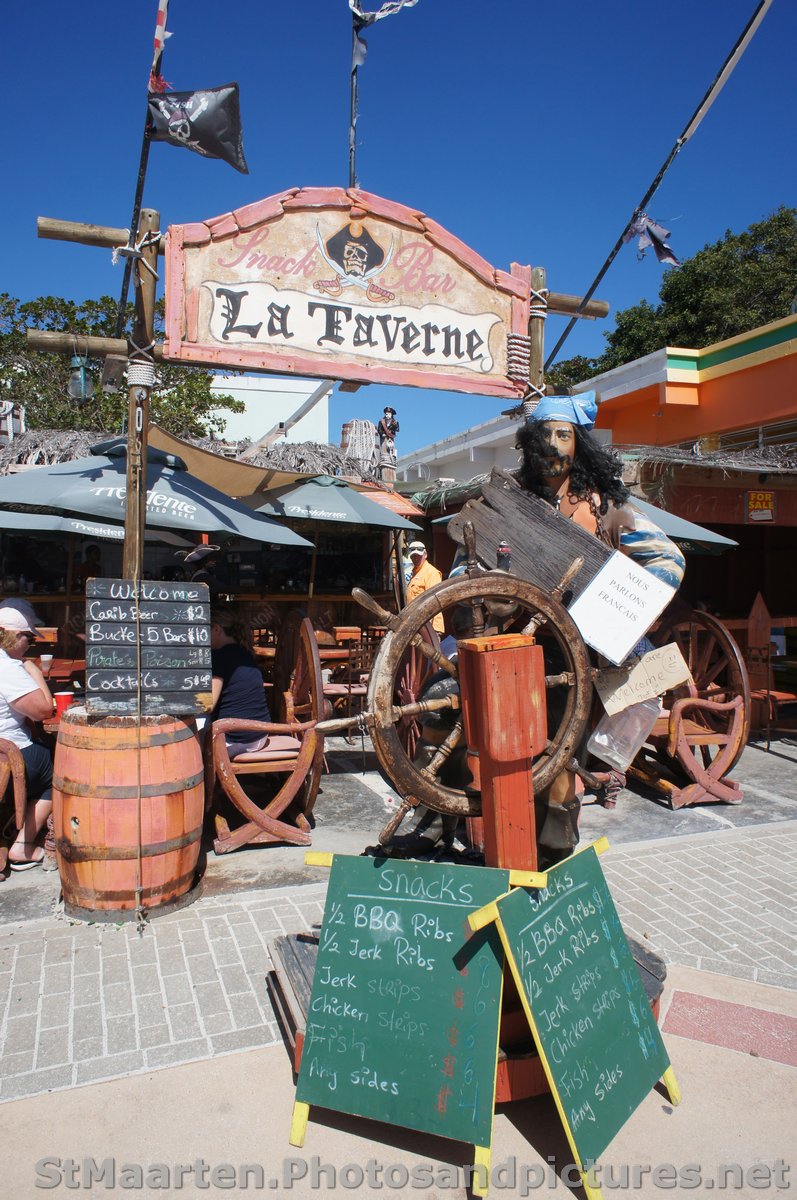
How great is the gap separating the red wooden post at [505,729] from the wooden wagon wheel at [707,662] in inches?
130

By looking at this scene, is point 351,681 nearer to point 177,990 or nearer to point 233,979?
point 233,979

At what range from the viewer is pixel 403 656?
2279 mm

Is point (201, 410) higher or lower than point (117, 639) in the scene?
higher

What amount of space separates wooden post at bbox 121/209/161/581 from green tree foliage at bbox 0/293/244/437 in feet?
33.5

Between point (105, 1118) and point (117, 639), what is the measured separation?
2020 mm

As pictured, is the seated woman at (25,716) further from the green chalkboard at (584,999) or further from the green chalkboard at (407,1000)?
the green chalkboard at (584,999)

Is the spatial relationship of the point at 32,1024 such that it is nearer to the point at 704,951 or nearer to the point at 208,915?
the point at 208,915

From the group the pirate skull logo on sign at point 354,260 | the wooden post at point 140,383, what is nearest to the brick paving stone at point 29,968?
the wooden post at point 140,383

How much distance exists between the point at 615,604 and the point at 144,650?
2368mm

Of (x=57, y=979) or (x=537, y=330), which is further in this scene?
(x=537, y=330)

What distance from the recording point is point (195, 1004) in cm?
294

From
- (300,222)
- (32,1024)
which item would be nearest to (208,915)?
(32,1024)

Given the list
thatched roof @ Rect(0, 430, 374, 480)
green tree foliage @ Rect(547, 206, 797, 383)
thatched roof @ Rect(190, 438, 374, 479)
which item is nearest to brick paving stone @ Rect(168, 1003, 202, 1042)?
thatched roof @ Rect(0, 430, 374, 480)

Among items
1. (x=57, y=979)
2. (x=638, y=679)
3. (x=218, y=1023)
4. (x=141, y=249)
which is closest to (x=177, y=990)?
(x=218, y=1023)
